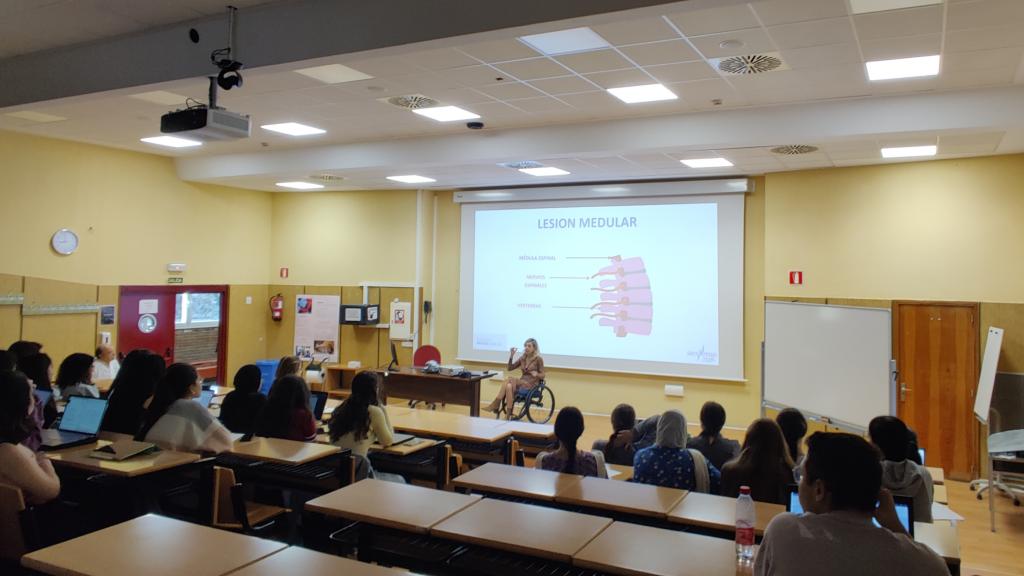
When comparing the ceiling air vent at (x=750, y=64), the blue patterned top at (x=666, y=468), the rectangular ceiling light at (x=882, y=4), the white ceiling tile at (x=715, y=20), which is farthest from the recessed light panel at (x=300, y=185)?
the rectangular ceiling light at (x=882, y=4)

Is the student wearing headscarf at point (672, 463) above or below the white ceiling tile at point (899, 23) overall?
below

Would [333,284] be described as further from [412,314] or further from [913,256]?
[913,256]

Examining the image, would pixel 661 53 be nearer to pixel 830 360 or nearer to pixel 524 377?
pixel 830 360

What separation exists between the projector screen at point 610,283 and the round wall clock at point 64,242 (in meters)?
5.25

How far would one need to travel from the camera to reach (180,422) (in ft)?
13.6

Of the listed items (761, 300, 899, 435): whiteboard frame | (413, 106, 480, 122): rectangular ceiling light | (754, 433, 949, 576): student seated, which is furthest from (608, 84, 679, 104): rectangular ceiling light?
(754, 433, 949, 576): student seated

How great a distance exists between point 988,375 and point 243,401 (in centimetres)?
674

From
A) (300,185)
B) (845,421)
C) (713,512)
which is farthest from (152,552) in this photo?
(300,185)

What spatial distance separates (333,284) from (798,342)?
730 cm

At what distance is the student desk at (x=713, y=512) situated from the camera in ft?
9.57

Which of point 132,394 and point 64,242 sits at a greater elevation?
point 64,242

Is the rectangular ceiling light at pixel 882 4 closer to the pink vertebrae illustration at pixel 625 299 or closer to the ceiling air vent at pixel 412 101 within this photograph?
the ceiling air vent at pixel 412 101

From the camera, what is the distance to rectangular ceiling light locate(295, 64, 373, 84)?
541 cm

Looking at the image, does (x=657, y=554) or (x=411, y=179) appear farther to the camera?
(x=411, y=179)
